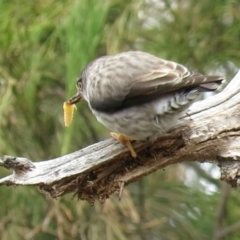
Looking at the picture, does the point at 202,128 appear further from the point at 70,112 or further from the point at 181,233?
the point at 181,233

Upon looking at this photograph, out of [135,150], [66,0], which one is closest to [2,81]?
[66,0]

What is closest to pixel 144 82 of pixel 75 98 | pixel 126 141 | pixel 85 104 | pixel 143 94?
pixel 143 94

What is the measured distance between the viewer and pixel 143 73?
6.22 ft

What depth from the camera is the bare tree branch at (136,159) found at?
1.90 meters

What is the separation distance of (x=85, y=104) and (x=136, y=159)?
0.85m

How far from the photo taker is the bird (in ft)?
5.98

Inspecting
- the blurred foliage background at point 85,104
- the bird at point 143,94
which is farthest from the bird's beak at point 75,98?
the bird at point 143,94

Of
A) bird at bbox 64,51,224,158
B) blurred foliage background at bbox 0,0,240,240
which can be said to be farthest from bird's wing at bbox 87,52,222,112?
blurred foliage background at bbox 0,0,240,240

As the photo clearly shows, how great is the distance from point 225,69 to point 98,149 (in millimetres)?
974

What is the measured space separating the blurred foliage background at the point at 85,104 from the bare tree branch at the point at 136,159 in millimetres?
361

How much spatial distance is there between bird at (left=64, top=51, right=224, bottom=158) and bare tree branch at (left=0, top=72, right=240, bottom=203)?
0.10 ft

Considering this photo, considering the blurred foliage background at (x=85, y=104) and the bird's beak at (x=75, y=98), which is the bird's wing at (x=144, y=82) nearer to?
the bird's beak at (x=75, y=98)

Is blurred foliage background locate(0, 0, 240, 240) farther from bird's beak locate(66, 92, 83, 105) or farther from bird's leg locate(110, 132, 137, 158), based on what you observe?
bird's leg locate(110, 132, 137, 158)

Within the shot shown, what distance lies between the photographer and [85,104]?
2740mm
